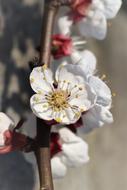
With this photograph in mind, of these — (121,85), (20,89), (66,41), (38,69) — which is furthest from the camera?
(121,85)

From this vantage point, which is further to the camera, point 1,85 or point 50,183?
point 1,85

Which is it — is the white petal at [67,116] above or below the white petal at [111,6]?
below

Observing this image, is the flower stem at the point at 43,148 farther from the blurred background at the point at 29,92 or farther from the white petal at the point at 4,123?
the blurred background at the point at 29,92

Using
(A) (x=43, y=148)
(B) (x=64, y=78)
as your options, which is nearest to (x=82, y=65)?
(B) (x=64, y=78)

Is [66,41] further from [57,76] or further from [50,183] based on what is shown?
[50,183]

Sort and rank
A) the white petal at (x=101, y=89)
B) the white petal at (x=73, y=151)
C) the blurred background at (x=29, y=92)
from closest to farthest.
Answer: the white petal at (x=101, y=89) < the white petal at (x=73, y=151) < the blurred background at (x=29, y=92)

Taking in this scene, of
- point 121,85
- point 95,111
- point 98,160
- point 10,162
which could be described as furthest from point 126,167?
point 95,111

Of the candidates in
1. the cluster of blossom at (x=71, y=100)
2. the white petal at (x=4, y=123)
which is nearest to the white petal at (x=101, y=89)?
the cluster of blossom at (x=71, y=100)

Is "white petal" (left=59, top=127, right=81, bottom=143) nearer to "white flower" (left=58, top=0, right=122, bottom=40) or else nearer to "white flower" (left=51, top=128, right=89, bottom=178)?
"white flower" (left=51, top=128, right=89, bottom=178)
